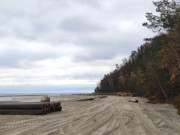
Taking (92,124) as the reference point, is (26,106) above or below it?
above

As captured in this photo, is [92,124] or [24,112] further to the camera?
[24,112]

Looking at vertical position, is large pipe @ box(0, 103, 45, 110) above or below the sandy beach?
above

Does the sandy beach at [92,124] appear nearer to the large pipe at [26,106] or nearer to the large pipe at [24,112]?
the large pipe at [24,112]

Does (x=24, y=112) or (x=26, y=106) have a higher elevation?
(x=26, y=106)

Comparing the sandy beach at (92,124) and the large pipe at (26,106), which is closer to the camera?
the sandy beach at (92,124)

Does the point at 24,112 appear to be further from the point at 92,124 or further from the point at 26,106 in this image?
the point at 92,124

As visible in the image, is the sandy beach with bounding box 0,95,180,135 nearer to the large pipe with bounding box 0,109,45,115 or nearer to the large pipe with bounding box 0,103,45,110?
the large pipe with bounding box 0,109,45,115

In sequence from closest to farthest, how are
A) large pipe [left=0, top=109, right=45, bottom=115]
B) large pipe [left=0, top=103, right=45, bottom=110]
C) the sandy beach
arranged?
the sandy beach → large pipe [left=0, top=109, right=45, bottom=115] → large pipe [left=0, top=103, right=45, bottom=110]

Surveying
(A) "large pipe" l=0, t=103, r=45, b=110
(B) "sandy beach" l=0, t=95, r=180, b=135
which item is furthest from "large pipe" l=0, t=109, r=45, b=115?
(B) "sandy beach" l=0, t=95, r=180, b=135

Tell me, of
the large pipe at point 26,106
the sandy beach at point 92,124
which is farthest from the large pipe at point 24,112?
the sandy beach at point 92,124

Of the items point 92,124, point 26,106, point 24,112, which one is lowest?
point 92,124

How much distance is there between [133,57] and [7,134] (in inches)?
4718

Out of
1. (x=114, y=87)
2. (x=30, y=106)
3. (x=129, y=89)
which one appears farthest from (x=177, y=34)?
(x=114, y=87)

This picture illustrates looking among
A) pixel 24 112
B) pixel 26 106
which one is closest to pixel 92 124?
pixel 26 106
